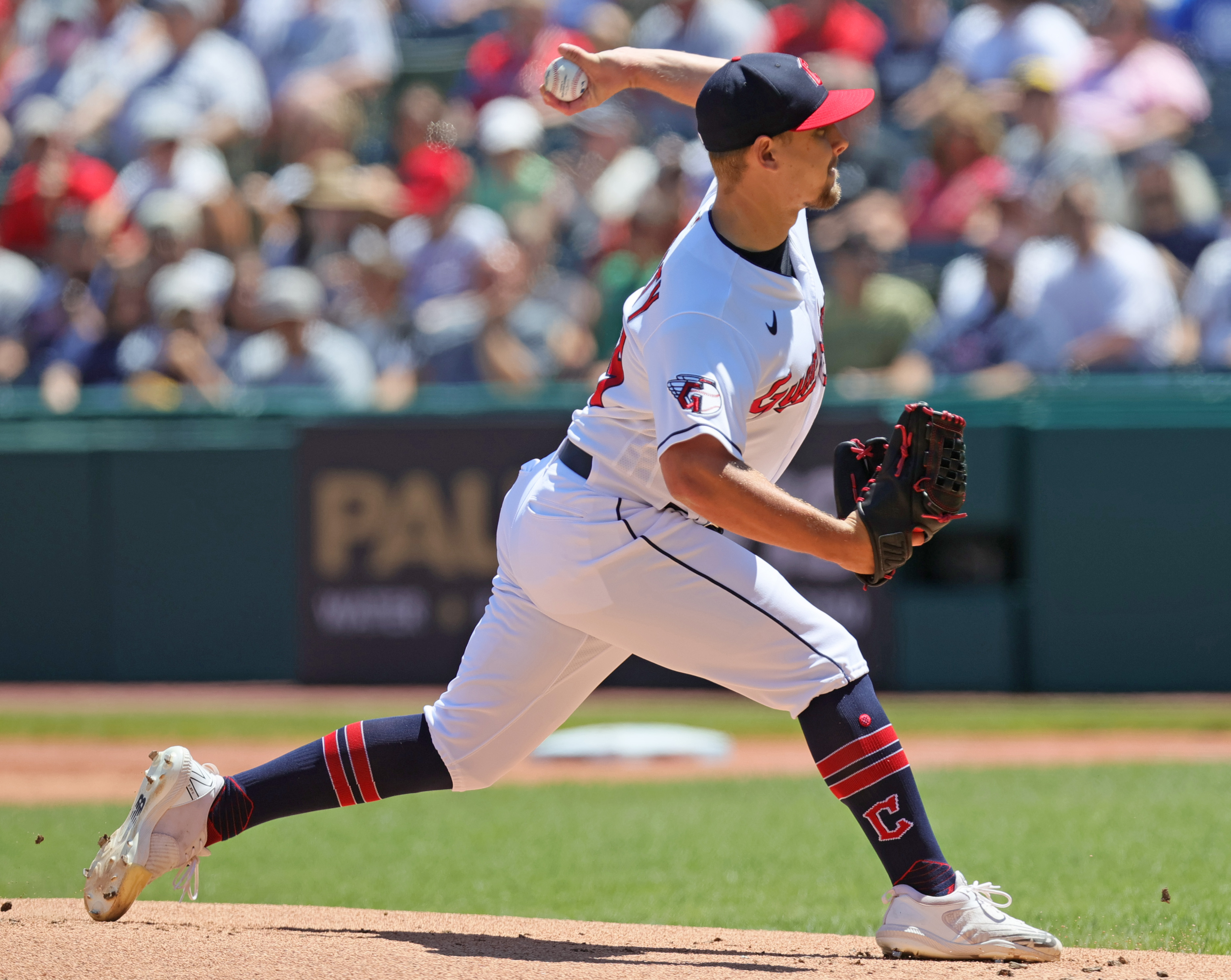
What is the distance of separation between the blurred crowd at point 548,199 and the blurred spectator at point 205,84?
2cm

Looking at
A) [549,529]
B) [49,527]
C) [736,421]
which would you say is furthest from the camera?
[49,527]

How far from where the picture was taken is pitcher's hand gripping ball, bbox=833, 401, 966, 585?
10.9ft

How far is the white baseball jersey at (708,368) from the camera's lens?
3.29m

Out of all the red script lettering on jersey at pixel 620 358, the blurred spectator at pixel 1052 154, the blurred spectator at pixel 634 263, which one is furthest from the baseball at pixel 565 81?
the blurred spectator at pixel 1052 154

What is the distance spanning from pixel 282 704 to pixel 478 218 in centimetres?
349

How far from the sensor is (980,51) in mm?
10352

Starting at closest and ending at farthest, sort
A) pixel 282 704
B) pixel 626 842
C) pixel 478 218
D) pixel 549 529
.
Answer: pixel 549 529
pixel 626 842
pixel 282 704
pixel 478 218

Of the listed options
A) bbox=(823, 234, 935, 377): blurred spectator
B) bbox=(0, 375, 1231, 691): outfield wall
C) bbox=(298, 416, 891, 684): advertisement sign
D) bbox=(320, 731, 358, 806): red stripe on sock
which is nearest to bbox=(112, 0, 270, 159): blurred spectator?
bbox=(0, 375, 1231, 691): outfield wall

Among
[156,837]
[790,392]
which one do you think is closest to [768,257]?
[790,392]

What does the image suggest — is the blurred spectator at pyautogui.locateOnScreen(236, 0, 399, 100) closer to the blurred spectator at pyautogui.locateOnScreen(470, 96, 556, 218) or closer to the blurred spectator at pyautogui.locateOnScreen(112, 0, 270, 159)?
the blurred spectator at pyautogui.locateOnScreen(112, 0, 270, 159)

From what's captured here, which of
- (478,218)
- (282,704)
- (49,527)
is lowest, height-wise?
(282,704)

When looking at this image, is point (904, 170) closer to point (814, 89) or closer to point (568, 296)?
point (568, 296)

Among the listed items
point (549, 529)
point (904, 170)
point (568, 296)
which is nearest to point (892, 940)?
point (549, 529)

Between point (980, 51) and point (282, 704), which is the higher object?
point (980, 51)
